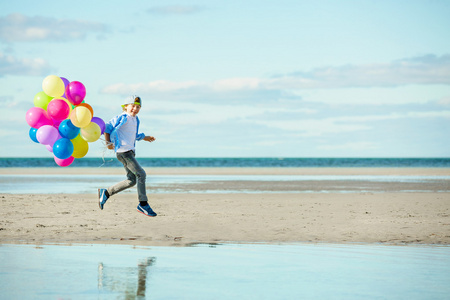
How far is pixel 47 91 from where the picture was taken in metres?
10.6

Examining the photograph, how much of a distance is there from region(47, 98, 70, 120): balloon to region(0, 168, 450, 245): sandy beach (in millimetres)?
2063

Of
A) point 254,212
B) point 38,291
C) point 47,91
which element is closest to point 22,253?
point 38,291

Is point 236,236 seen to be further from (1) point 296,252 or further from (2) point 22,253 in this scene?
(2) point 22,253

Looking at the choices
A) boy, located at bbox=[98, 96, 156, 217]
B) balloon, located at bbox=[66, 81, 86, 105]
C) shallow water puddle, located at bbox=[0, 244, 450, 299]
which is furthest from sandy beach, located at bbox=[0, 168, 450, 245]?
balloon, located at bbox=[66, 81, 86, 105]

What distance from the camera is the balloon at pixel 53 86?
10.6 metres

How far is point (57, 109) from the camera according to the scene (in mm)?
10258

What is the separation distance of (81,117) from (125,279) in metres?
4.55

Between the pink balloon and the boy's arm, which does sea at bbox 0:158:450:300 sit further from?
the pink balloon

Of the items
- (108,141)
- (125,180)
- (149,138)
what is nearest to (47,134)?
(108,141)

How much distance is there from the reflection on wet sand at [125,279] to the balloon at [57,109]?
162 inches

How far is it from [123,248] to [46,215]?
4826 mm

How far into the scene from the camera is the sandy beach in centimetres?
956

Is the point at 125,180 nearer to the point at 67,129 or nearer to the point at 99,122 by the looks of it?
the point at 99,122

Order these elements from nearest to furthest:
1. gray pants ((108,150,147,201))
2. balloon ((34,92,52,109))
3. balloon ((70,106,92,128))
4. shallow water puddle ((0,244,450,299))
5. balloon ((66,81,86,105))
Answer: shallow water puddle ((0,244,450,299))
balloon ((70,106,92,128))
gray pants ((108,150,147,201))
balloon ((66,81,86,105))
balloon ((34,92,52,109))
